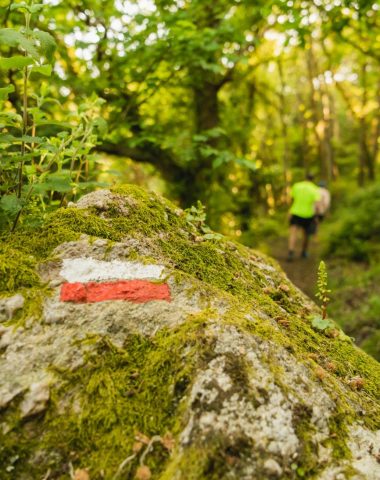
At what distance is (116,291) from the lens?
2.18 meters

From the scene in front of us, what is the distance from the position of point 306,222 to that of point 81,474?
1030cm

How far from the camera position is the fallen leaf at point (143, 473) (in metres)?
1.57

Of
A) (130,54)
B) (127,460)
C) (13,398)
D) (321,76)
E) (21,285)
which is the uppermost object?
(321,76)

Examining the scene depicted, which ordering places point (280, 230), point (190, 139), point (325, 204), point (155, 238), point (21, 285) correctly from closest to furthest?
point (21, 285) → point (155, 238) → point (190, 139) → point (325, 204) → point (280, 230)

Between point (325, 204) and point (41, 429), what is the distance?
34.6ft

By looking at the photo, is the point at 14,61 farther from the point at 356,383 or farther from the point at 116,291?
the point at 356,383

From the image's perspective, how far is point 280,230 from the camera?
1662 centimetres

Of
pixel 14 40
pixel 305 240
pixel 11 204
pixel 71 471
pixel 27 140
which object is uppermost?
pixel 14 40

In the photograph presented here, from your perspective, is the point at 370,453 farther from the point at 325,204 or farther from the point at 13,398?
the point at 325,204

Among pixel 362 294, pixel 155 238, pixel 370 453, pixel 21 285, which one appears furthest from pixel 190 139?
pixel 370 453

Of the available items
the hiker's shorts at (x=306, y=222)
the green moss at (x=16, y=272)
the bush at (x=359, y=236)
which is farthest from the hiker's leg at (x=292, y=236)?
the green moss at (x=16, y=272)

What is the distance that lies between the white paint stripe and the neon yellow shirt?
349 inches

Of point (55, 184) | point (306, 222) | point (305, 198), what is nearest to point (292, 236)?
point (306, 222)

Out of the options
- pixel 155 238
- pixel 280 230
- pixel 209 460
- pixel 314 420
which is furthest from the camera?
pixel 280 230
